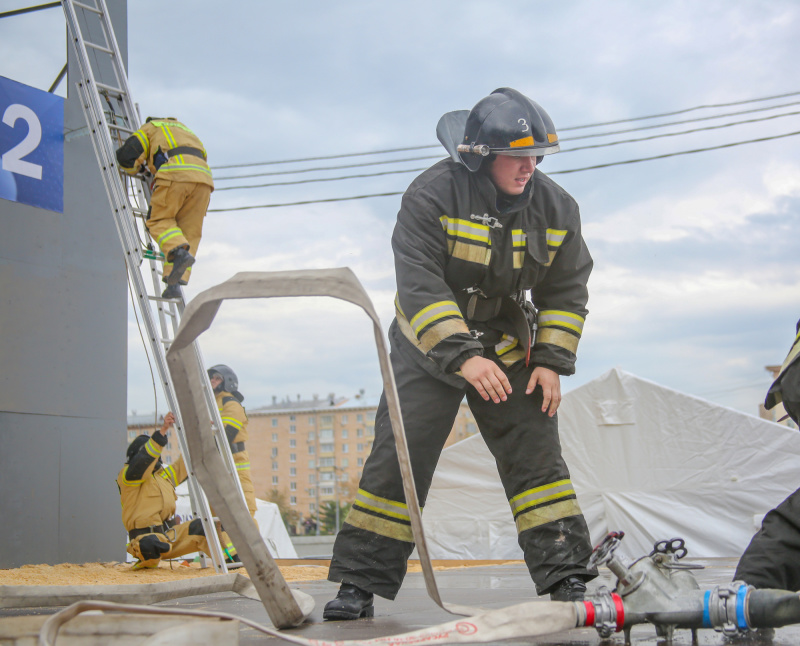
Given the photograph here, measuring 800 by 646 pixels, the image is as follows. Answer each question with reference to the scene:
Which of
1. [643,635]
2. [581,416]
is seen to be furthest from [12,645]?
[581,416]

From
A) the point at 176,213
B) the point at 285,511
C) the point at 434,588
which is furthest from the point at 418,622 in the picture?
the point at 285,511

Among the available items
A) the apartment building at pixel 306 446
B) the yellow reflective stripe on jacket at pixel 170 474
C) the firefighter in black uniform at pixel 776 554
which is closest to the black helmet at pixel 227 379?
the yellow reflective stripe on jacket at pixel 170 474

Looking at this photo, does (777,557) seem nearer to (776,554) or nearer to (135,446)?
(776,554)

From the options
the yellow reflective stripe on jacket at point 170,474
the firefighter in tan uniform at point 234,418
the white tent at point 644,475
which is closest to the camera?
the yellow reflective stripe on jacket at point 170,474

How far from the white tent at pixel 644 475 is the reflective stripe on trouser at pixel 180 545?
4594mm

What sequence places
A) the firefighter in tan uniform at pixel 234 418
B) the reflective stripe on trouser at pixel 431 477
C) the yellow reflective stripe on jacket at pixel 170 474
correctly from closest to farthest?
the reflective stripe on trouser at pixel 431 477, the yellow reflective stripe on jacket at pixel 170 474, the firefighter in tan uniform at pixel 234 418

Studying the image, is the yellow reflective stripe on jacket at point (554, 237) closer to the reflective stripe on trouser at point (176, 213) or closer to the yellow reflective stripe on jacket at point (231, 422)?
the reflective stripe on trouser at point (176, 213)

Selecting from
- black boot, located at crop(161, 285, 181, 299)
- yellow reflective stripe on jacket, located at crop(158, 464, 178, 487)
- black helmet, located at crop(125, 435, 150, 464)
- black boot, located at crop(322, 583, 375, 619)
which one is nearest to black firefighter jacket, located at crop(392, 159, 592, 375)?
black boot, located at crop(322, 583, 375, 619)

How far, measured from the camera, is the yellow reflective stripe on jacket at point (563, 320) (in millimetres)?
2715

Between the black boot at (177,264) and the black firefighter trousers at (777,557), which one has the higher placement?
the black boot at (177,264)

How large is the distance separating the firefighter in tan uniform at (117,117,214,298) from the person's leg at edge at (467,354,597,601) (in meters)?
3.48

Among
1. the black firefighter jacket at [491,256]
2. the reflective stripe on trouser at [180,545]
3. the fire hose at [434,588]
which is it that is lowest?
the reflective stripe on trouser at [180,545]

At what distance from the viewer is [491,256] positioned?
2.66 m

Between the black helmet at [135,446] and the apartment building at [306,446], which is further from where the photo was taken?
the apartment building at [306,446]
